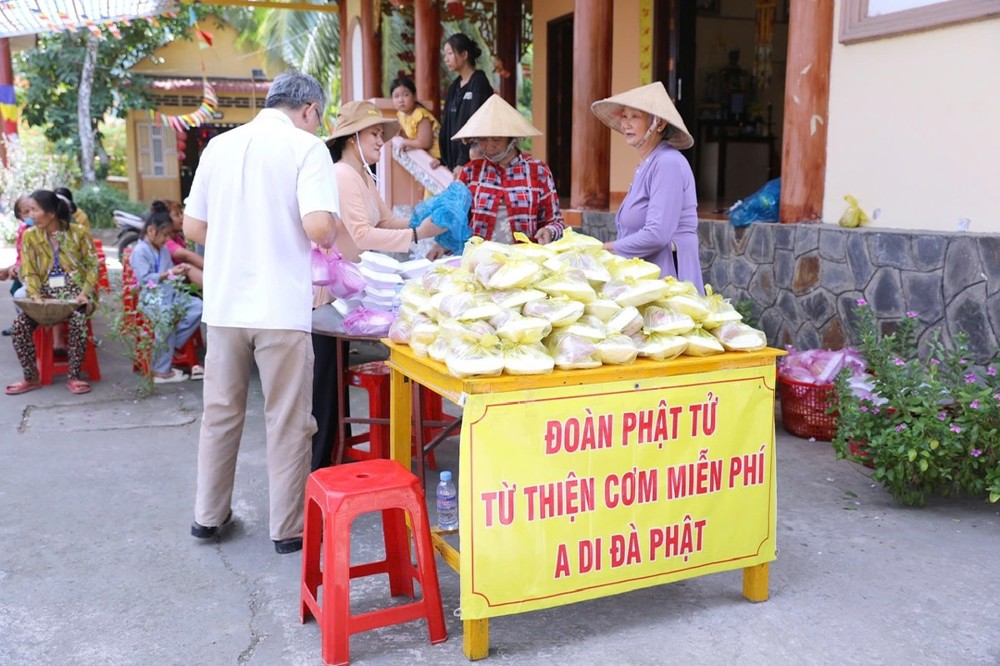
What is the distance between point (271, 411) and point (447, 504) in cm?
87

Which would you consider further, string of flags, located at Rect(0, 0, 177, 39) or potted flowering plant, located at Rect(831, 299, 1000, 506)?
string of flags, located at Rect(0, 0, 177, 39)

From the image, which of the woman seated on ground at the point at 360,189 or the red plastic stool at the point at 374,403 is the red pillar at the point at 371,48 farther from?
the red plastic stool at the point at 374,403

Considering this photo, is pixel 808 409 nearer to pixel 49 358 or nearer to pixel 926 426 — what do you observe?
pixel 926 426

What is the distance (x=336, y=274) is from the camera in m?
4.14

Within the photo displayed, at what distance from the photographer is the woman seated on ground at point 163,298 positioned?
6414 mm

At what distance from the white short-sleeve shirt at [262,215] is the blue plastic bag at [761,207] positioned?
12.0 feet

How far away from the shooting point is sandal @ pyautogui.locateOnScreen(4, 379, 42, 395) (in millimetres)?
6289

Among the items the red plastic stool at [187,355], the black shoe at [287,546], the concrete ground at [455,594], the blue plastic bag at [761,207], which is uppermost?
the blue plastic bag at [761,207]

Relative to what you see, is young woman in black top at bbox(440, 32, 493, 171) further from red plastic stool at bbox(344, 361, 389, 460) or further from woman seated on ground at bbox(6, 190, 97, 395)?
red plastic stool at bbox(344, 361, 389, 460)

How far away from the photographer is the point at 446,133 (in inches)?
307

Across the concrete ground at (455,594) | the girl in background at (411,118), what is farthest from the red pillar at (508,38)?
the concrete ground at (455,594)

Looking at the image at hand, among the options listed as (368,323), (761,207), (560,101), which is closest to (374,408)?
(368,323)

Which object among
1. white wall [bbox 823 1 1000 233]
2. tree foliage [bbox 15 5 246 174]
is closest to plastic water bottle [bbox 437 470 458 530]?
white wall [bbox 823 1 1000 233]

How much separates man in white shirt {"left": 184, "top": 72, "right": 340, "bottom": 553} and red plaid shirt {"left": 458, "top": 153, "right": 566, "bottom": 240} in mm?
1361
